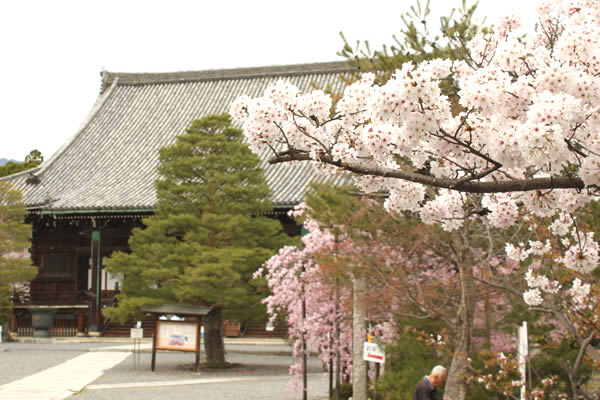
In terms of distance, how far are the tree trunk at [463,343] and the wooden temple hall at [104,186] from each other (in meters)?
13.1

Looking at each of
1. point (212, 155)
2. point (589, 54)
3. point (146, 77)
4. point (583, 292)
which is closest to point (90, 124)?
point (146, 77)

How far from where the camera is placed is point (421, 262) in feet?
38.7

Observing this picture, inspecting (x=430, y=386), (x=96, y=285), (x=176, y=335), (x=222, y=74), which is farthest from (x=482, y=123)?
(x=222, y=74)

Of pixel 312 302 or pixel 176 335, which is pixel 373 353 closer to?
pixel 312 302

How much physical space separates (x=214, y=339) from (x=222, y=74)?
1591 centimetres

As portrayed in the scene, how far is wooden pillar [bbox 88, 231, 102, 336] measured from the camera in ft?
83.4

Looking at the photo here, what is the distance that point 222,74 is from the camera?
1273 inches

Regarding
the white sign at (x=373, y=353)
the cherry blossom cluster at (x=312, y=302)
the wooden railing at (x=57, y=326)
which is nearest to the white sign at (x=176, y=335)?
the cherry blossom cluster at (x=312, y=302)

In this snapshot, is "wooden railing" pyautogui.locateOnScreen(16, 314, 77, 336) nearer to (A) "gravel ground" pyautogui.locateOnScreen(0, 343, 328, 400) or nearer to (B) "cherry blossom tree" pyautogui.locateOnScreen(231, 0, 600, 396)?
(A) "gravel ground" pyautogui.locateOnScreen(0, 343, 328, 400)

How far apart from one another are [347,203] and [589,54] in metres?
6.14

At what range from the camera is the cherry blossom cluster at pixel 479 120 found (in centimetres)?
394

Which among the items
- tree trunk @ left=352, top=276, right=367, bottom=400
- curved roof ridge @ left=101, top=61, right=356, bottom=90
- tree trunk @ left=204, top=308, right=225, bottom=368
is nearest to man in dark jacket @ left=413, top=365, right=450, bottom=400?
tree trunk @ left=352, top=276, right=367, bottom=400

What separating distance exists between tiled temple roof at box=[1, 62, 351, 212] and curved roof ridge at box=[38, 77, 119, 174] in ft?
0.12

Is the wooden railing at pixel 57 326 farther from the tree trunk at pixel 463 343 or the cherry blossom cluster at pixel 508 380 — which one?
the tree trunk at pixel 463 343
